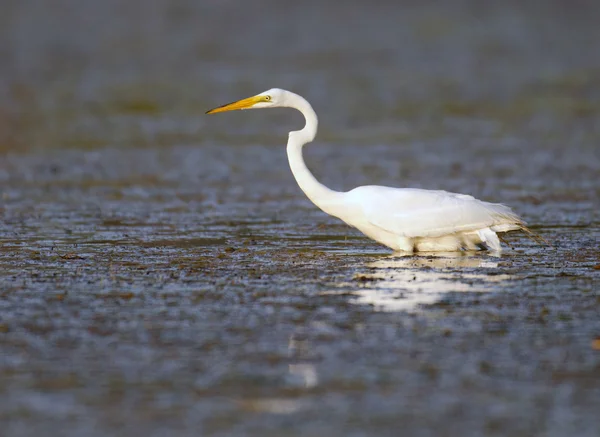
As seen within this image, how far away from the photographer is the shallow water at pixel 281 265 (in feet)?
22.0

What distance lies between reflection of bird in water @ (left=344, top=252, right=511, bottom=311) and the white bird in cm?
20

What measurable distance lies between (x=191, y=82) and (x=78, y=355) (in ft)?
78.2

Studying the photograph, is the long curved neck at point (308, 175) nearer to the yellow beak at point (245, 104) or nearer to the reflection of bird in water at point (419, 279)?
the yellow beak at point (245, 104)

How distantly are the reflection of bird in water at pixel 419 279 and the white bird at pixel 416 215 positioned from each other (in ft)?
0.67

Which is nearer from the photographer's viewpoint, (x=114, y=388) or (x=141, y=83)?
(x=114, y=388)

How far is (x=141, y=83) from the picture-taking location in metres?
31.1

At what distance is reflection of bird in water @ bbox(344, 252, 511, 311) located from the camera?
9172 millimetres

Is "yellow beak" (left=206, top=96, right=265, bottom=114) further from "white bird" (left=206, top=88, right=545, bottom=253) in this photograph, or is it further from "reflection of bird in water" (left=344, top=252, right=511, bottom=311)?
"reflection of bird in water" (left=344, top=252, right=511, bottom=311)

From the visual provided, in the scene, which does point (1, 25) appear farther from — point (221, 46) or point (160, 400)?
point (160, 400)

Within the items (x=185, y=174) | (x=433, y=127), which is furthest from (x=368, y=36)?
(x=185, y=174)

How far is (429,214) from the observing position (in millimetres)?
11367

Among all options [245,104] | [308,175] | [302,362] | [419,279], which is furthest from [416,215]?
[302,362]

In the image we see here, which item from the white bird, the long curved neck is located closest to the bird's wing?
the white bird

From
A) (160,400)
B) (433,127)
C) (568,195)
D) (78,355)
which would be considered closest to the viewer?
(160,400)
